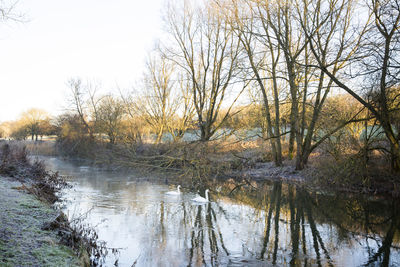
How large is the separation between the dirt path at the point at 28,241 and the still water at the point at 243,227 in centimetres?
98

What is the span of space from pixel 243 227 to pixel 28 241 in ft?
16.1

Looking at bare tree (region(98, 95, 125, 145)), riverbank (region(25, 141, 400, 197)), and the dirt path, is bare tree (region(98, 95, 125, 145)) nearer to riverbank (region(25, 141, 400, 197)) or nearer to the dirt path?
riverbank (region(25, 141, 400, 197))

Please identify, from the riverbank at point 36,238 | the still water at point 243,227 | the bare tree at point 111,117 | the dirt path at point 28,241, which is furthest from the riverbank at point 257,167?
the dirt path at point 28,241

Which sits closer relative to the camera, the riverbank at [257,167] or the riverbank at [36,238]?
the riverbank at [36,238]

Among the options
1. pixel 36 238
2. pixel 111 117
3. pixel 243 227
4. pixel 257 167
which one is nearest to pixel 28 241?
pixel 36 238

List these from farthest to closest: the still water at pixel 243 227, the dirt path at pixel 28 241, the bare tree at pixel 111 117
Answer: the bare tree at pixel 111 117 → the still water at pixel 243 227 → the dirt path at pixel 28 241

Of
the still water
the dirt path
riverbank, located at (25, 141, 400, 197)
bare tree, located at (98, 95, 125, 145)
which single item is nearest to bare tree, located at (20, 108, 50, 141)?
bare tree, located at (98, 95, 125, 145)

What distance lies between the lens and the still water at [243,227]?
5988mm

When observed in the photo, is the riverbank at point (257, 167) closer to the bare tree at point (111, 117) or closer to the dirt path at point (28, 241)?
the bare tree at point (111, 117)

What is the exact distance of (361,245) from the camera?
6.83 meters

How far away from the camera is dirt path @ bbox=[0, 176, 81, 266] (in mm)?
4199

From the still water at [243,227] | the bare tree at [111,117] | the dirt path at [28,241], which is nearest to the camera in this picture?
the dirt path at [28,241]

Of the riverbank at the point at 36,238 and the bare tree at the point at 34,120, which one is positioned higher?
the bare tree at the point at 34,120

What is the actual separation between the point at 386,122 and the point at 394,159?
6.00 ft
